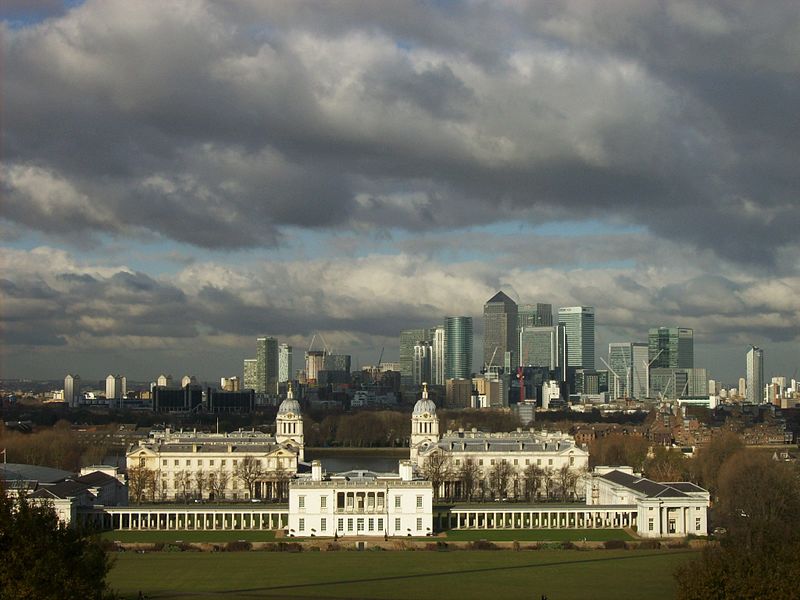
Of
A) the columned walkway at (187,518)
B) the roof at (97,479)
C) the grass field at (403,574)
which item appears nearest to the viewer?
the grass field at (403,574)

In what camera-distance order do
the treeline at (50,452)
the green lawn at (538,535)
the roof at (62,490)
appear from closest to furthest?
the green lawn at (538,535), the roof at (62,490), the treeline at (50,452)

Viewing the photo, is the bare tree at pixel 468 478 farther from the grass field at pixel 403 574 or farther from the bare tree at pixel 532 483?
the grass field at pixel 403 574

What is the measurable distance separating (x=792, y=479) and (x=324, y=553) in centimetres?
2759

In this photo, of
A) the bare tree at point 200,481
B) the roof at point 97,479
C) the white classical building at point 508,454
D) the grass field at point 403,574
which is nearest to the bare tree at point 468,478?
the white classical building at point 508,454

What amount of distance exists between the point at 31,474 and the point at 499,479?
102 ft

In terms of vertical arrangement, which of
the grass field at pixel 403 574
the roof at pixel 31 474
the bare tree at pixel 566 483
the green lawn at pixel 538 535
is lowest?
the green lawn at pixel 538 535

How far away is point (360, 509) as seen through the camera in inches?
2756

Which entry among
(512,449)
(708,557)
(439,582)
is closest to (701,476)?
(512,449)

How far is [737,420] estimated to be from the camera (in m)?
179

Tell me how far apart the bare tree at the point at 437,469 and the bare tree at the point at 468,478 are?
3.33 ft

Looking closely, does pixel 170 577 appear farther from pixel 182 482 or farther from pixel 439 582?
pixel 182 482

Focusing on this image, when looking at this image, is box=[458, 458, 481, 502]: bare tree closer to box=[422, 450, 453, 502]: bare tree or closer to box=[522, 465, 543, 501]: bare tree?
box=[422, 450, 453, 502]: bare tree

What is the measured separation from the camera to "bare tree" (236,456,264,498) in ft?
289

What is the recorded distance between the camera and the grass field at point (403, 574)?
4678 cm
